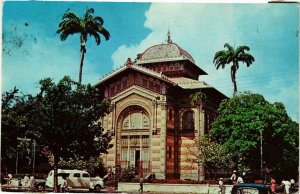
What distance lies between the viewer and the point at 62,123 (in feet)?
69.9

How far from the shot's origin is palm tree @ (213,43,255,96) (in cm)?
1942

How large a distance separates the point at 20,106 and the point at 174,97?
215 inches

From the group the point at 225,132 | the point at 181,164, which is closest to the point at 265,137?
the point at 225,132

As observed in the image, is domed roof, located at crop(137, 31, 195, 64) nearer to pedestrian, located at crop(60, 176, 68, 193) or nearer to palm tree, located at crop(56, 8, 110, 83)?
palm tree, located at crop(56, 8, 110, 83)

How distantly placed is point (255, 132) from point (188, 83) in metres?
3.07

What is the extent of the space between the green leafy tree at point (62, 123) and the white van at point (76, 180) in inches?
8.1

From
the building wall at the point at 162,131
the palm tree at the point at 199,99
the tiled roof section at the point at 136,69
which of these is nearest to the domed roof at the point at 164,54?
the tiled roof section at the point at 136,69

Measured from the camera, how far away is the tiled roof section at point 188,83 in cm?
2159

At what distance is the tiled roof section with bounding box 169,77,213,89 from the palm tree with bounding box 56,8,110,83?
3.64m

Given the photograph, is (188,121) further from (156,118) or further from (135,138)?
(135,138)

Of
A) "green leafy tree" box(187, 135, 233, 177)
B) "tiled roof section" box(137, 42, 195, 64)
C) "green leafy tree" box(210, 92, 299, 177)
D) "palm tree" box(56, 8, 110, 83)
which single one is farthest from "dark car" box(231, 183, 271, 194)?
"palm tree" box(56, 8, 110, 83)

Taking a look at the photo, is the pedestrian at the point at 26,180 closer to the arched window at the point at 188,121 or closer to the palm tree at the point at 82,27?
the palm tree at the point at 82,27

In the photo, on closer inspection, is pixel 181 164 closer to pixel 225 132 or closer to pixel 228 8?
pixel 225 132

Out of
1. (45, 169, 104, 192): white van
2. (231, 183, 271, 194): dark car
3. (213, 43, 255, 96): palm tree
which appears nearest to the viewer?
(231, 183, 271, 194): dark car
